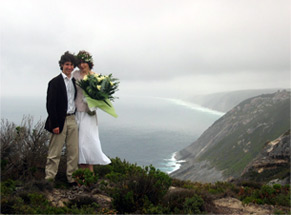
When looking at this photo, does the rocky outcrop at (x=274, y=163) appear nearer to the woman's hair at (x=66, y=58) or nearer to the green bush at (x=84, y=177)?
the green bush at (x=84, y=177)

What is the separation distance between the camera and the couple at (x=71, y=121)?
639 cm

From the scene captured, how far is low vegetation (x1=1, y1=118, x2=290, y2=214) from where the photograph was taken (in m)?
5.21

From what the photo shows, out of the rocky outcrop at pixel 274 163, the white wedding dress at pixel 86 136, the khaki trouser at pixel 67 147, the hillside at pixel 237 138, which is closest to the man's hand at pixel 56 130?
the khaki trouser at pixel 67 147

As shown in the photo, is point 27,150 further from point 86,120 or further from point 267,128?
point 267,128

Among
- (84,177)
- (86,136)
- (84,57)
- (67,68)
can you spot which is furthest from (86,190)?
(84,57)

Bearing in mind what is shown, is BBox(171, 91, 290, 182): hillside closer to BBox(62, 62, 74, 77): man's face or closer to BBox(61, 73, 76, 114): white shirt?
BBox(61, 73, 76, 114): white shirt

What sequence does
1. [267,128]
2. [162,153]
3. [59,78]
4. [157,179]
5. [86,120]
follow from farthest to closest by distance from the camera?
[162,153], [267,128], [86,120], [59,78], [157,179]

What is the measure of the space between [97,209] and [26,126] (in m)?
3.31

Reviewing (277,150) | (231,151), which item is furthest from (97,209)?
(231,151)

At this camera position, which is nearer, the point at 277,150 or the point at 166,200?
the point at 166,200

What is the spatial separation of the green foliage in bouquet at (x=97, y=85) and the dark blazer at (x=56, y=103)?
0.55m

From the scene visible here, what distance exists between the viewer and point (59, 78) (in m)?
6.50

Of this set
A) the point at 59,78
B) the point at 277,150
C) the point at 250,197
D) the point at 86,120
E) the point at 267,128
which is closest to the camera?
the point at 59,78

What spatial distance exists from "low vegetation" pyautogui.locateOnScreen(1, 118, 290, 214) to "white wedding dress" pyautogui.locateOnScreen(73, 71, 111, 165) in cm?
57
